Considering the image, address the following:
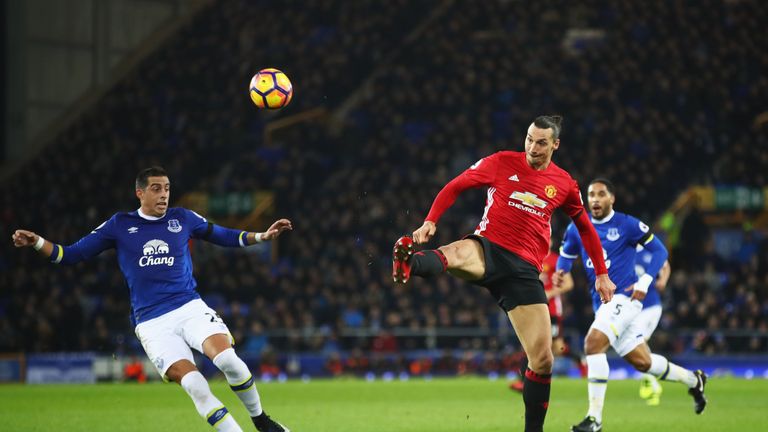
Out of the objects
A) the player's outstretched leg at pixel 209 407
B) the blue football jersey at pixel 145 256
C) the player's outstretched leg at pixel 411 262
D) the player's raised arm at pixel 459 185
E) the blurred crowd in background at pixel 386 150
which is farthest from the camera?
the blurred crowd in background at pixel 386 150

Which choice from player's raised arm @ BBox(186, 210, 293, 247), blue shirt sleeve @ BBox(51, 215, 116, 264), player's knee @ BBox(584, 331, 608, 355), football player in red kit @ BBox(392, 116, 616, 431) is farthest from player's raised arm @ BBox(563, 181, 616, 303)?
blue shirt sleeve @ BBox(51, 215, 116, 264)

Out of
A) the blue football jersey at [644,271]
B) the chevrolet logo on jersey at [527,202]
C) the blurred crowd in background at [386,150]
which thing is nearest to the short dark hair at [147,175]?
the chevrolet logo on jersey at [527,202]

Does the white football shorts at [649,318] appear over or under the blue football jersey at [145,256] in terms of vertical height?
under

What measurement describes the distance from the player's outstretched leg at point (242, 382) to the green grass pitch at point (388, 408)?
5.56ft

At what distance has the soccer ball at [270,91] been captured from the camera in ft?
38.8

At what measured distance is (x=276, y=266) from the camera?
26828 millimetres

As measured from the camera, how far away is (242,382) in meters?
8.47

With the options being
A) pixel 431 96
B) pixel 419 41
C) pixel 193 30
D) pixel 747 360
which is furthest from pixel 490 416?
pixel 193 30

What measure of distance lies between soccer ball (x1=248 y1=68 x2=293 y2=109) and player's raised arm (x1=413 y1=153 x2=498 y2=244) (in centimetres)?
402

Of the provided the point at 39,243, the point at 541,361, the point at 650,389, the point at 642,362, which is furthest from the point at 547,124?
the point at 650,389

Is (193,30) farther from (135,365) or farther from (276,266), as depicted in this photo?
(135,365)

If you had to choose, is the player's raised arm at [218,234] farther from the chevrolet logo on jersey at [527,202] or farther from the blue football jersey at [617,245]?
the blue football jersey at [617,245]

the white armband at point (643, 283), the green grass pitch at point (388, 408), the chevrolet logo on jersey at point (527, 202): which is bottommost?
the green grass pitch at point (388, 408)

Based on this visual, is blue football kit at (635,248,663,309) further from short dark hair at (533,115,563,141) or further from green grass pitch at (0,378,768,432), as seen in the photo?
short dark hair at (533,115,563,141)
